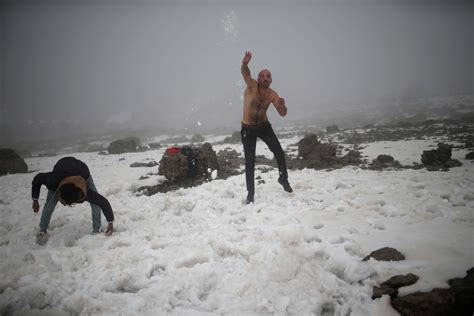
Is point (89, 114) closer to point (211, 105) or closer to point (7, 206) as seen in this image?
point (211, 105)

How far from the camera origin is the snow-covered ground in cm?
281

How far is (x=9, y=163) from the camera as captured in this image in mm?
12406

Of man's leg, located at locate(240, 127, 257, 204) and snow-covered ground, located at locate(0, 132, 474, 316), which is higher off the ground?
man's leg, located at locate(240, 127, 257, 204)

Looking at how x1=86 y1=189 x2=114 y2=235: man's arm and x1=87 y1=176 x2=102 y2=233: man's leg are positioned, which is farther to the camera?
x1=87 y1=176 x2=102 y2=233: man's leg

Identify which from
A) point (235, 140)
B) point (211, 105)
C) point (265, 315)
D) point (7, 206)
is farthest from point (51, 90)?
point (265, 315)

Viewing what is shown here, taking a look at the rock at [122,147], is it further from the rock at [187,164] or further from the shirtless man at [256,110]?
the shirtless man at [256,110]

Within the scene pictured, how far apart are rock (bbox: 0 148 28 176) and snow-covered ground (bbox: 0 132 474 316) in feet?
26.3

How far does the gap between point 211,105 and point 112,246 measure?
2762 inches

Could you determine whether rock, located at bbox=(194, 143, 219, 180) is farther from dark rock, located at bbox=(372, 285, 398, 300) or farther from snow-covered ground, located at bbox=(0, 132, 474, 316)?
dark rock, located at bbox=(372, 285, 398, 300)

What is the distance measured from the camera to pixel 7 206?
6520 millimetres

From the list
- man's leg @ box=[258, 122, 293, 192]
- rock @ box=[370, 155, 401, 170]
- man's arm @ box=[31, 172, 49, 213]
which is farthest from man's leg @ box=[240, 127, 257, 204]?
rock @ box=[370, 155, 401, 170]

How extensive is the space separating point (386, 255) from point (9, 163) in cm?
1562

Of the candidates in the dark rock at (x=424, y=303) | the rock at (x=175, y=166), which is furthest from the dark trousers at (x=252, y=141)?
the dark rock at (x=424, y=303)

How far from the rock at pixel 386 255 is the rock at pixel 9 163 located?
49.8 feet
